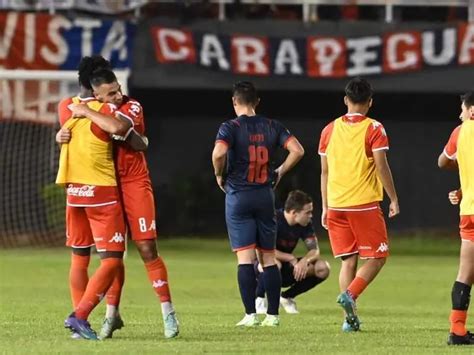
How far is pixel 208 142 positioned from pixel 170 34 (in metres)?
4.26

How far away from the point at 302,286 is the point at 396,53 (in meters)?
12.5

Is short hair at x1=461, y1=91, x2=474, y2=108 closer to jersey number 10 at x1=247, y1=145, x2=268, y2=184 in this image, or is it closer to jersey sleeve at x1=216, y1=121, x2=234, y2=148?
jersey number 10 at x1=247, y1=145, x2=268, y2=184

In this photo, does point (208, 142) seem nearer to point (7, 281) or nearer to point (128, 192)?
point (7, 281)

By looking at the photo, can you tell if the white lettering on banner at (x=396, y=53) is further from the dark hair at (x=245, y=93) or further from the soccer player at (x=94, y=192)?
the soccer player at (x=94, y=192)

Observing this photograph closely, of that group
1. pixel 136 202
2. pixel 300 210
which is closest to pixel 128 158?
pixel 136 202

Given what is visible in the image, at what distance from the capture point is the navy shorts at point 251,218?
11797 mm

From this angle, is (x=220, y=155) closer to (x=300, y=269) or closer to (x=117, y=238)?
(x=117, y=238)

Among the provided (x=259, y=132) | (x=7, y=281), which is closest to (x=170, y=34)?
(x=7, y=281)

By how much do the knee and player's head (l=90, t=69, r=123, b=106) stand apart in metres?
0.99

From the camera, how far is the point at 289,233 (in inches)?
553

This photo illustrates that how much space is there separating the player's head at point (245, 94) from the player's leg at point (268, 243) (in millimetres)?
719

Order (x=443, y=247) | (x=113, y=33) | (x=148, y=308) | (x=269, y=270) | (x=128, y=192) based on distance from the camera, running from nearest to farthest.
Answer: (x=128, y=192) < (x=269, y=270) < (x=148, y=308) < (x=113, y=33) < (x=443, y=247)

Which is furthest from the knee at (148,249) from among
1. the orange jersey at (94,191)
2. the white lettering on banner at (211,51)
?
the white lettering on banner at (211,51)

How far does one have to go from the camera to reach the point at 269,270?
11898 mm
